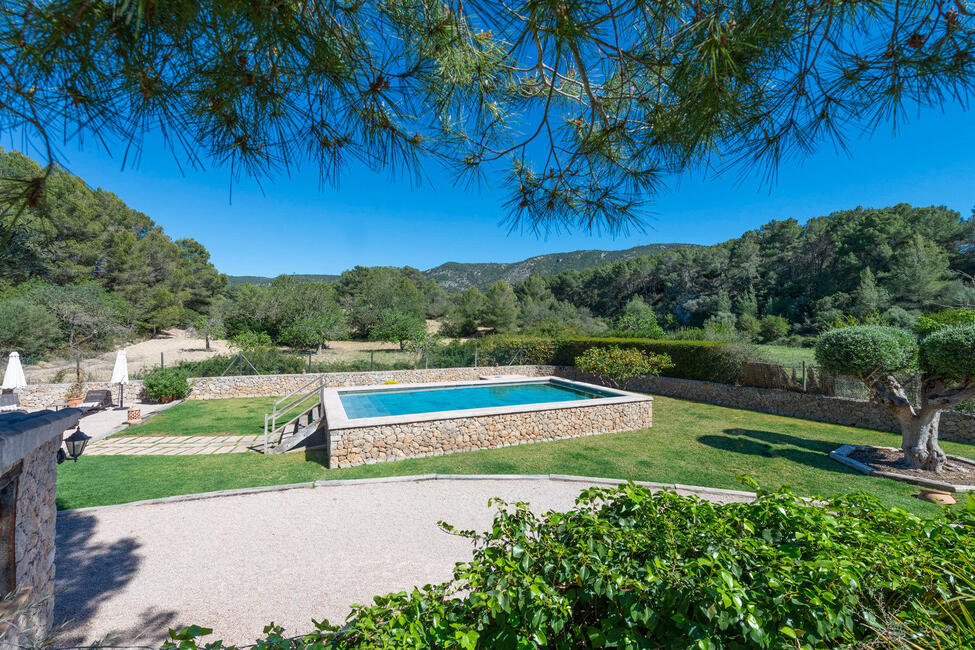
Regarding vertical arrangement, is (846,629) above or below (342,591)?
above

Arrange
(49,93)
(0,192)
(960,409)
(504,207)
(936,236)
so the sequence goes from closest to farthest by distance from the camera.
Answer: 1. (0,192)
2. (49,93)
3. (504,207)
4. (960,409)
5. (936,236)

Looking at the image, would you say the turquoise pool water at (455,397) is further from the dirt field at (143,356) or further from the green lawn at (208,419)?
the dirt field at (143,356)

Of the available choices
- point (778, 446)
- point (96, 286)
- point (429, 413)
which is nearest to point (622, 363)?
point (778, 446)

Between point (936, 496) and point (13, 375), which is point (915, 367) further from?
point (13, 375)

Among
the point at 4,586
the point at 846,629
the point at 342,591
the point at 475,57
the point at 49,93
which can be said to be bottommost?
the point at 342,591

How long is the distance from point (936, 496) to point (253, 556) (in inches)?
310

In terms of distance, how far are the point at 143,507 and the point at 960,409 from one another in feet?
47.4

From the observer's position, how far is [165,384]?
35.2 ft

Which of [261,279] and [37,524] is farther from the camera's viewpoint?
[261,279]

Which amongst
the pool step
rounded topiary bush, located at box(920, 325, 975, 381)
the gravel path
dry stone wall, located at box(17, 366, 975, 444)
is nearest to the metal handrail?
the pool step

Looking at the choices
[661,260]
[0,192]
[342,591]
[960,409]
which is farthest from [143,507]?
[661,260]

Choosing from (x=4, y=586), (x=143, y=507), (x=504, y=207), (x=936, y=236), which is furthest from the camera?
(x=936, y=236)

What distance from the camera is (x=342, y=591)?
3121mm

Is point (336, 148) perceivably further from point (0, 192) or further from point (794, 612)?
point (794, 612)
